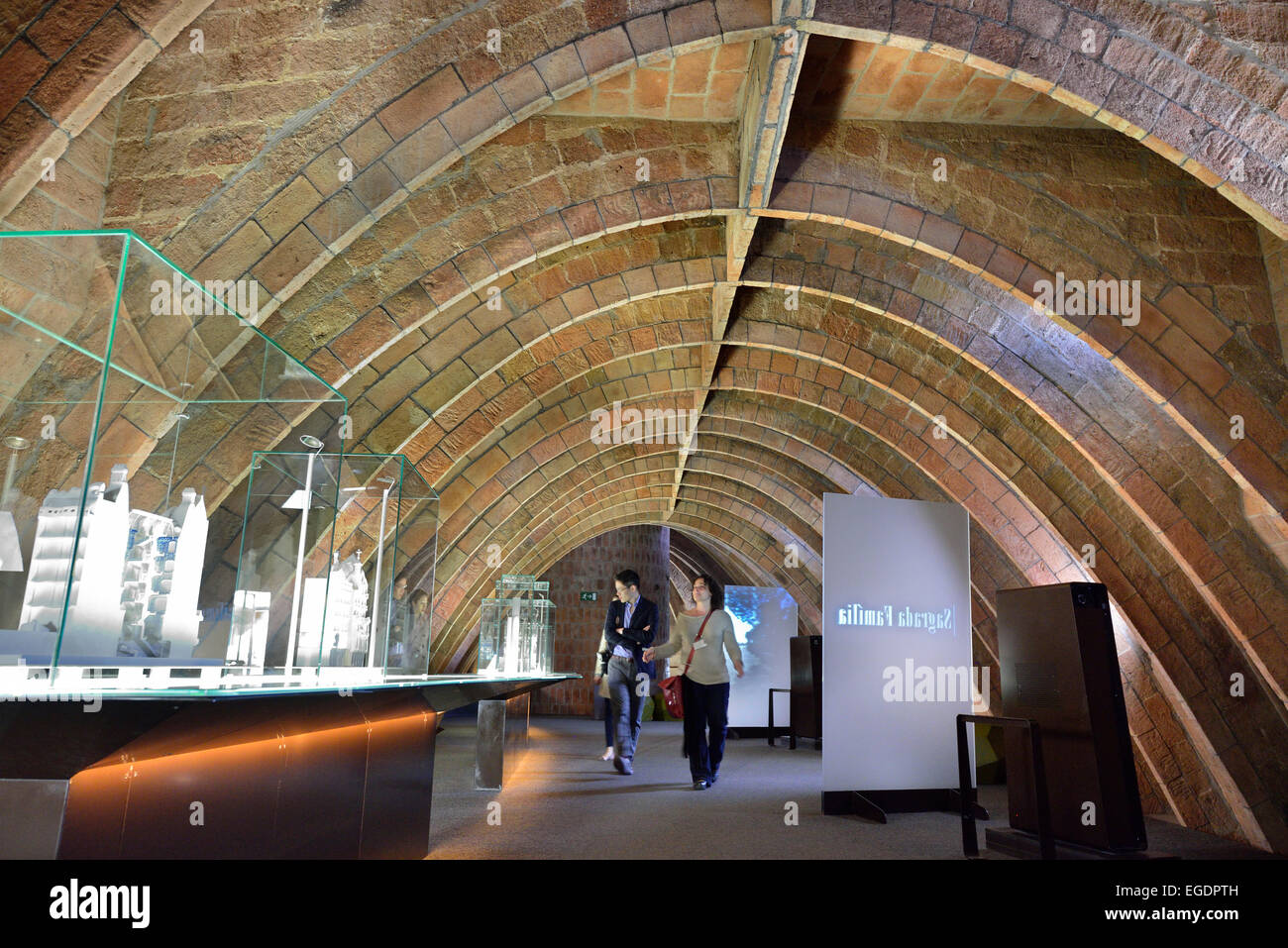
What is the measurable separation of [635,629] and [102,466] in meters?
6.78

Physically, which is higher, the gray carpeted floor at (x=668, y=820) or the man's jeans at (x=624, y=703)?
the man's jeans at (x=624, y=703)

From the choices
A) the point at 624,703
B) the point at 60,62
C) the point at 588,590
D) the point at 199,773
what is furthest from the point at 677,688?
the point at 588,590

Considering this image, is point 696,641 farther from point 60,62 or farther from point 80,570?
point 80,570

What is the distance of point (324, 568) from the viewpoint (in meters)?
3.52

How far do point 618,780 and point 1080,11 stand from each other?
23.7 feet

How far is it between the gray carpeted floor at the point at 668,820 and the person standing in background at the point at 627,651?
44cm

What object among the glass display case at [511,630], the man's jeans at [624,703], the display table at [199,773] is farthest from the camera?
the glass display case at [511,630]

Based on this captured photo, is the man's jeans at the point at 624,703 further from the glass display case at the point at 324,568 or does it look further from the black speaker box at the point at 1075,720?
the black speaker box at the point at 1075,720

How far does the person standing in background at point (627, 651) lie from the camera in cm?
850

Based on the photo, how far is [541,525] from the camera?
17.8 meters

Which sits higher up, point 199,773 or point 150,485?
point 150,485

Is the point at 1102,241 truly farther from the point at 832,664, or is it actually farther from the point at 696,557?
the point at 696,557

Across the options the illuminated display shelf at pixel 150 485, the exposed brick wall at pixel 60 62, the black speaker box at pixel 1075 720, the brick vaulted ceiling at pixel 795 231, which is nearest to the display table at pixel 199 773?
the illuminated display shelf at pixel 150 485

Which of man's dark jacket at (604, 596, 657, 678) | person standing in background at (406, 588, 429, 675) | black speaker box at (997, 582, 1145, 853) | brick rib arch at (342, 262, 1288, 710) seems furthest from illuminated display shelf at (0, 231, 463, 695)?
brick rib arch at (342, 262, 1288, 710)
